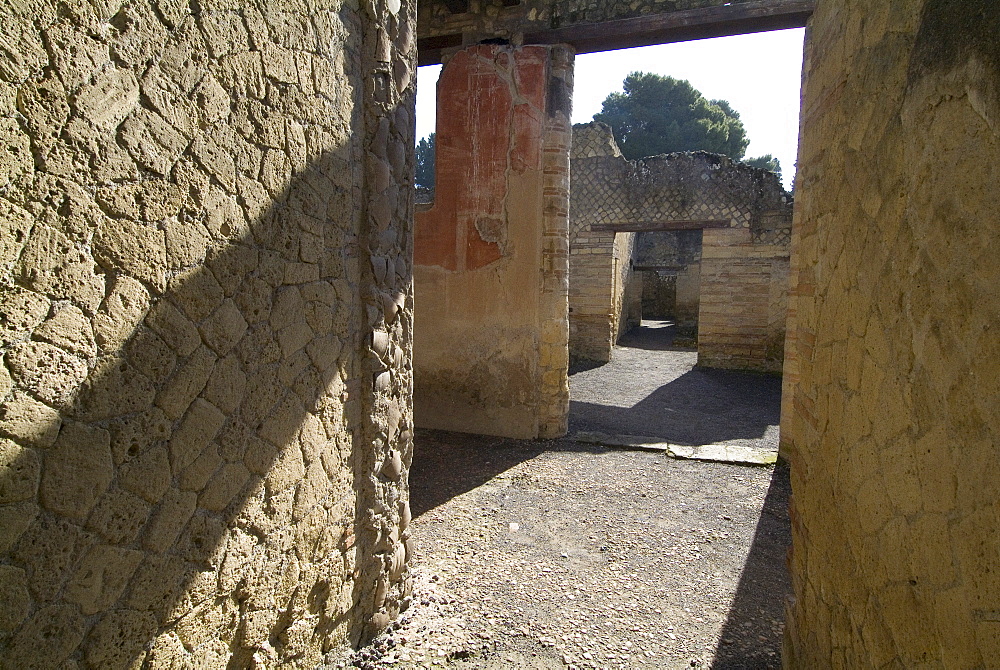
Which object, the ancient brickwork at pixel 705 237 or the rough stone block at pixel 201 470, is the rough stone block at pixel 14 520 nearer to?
the rough stone block at pixel 201 470

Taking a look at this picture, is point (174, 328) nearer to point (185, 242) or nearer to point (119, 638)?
point (185, 242)

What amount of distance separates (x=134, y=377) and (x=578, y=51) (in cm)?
490

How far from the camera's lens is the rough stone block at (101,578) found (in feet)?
4.08

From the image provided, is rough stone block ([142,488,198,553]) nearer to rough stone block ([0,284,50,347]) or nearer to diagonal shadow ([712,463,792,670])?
rough stone block ([0,284,50,347])

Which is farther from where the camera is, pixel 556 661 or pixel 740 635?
pixel 740 635

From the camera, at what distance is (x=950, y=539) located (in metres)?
1.02

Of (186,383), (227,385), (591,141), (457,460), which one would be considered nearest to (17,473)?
(186,383)

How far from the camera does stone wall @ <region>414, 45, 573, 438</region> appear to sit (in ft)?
16.4

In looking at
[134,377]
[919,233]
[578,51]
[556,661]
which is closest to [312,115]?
[134,377]

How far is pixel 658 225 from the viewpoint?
9.57 metres

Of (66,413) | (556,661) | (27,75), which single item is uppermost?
(27,75)

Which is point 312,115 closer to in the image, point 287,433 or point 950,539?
point 287,433

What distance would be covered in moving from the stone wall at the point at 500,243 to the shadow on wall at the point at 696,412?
900 millimetres

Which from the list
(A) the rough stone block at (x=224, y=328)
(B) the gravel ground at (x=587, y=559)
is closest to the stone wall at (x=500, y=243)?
(B) the gravel ground at (x=587, y=559)
